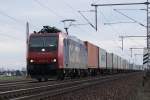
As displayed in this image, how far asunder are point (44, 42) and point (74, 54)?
5702 millimetres

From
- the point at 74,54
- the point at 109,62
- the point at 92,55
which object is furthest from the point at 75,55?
the point at 109,62

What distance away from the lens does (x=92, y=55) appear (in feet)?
173

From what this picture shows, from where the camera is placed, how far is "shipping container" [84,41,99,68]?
48.8 meters

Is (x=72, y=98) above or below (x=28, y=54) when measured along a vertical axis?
below

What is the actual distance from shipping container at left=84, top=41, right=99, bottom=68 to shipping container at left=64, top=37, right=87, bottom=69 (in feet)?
10.2

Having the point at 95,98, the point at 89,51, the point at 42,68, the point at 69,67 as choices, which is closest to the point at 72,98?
the point at 95,98

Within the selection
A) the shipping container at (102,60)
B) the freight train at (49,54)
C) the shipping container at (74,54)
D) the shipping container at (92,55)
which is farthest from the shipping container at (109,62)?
the freight train at (49,54)

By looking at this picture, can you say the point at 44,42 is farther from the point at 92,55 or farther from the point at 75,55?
the point at 92,55

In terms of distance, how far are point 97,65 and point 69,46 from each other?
20019mm

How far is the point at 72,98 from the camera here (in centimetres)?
1741

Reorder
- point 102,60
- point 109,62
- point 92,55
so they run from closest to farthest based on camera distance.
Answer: point 92,55 < point 102,60 < point 109,62

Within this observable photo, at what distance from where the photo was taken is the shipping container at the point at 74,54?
35188 mm

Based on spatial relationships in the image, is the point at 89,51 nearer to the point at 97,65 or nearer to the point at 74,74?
the point at 97,65

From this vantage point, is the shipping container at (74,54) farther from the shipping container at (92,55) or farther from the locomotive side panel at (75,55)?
the shipping container at (92,55)
